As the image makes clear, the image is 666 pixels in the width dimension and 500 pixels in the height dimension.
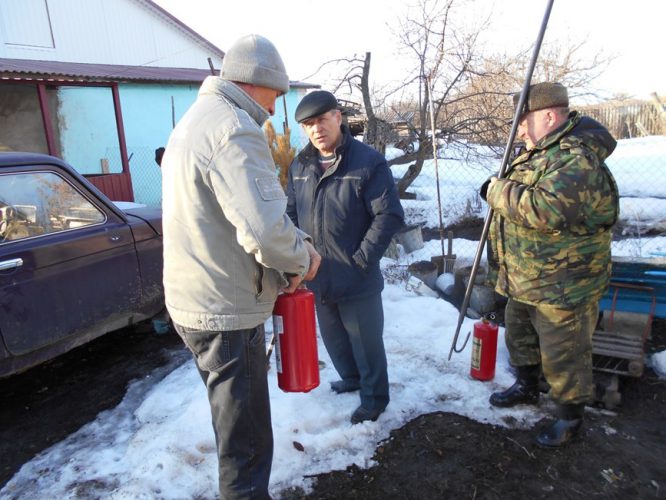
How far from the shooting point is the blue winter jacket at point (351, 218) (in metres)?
2.72

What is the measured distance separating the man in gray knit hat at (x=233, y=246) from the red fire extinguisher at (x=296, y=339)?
0.18m

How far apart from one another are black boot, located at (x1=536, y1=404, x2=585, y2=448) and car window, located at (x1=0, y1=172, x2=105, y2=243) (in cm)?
339

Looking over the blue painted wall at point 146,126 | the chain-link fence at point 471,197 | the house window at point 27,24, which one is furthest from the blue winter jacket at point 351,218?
the house window at point 27,24

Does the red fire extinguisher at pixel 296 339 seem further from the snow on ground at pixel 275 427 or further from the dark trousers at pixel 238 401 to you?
the snow on ground at pixel 275 427

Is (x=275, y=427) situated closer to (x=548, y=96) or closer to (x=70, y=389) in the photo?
(x=70, y=389)

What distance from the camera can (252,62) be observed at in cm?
180

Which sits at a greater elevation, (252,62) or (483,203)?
(252,62)

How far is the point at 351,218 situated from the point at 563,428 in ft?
5.44

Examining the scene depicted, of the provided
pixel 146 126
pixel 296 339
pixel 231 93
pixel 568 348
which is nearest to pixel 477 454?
pixel 568 348

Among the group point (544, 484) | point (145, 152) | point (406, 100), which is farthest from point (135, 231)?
point (145, 152)

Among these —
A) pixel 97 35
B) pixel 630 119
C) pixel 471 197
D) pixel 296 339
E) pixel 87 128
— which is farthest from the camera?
pixel 97 35

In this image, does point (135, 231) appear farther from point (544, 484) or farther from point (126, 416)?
point (544, 484)

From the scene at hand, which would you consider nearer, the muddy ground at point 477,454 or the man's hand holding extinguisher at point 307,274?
the man's hand holding extinguisher at point 307,274

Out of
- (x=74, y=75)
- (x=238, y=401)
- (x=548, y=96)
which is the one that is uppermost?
(x=74, y=75)
